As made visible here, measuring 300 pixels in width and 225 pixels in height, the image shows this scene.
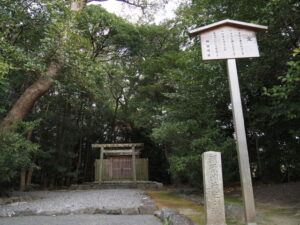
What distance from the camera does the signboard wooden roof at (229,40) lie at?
11.1ft

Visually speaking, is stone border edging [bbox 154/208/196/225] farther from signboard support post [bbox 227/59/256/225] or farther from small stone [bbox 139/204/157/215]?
signboard support post [bbox 227/59/256/225]

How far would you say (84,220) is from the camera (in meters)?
3.40

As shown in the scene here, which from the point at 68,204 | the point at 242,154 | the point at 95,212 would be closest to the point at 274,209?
the point at 242,154

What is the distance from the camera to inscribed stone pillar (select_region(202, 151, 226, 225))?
287cm

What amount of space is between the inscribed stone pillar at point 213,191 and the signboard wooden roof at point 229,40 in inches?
61.6

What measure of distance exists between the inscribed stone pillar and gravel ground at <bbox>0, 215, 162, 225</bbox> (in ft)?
2.63

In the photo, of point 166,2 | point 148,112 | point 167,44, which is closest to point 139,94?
point 148,112

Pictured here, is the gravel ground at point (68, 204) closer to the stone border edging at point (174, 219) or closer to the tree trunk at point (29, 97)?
the stone border edging at point (174, 219)

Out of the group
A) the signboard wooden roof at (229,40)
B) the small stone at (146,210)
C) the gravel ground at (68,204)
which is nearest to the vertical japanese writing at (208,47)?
the signboard wooden roof at (229,40)

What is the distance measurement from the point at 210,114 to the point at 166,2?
6.67 meters

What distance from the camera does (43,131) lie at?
12742 mm

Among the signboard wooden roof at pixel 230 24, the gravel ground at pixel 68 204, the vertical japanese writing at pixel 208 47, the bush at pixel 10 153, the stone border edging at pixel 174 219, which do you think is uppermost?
the signboard wooden roof at pixel 230 24

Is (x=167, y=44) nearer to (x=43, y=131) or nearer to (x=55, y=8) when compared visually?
(x=55, y=8)

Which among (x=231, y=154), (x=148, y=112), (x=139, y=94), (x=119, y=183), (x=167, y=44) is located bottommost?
(x=119, y=183)
